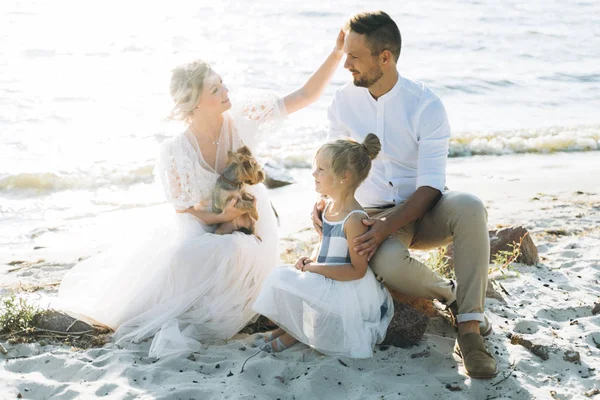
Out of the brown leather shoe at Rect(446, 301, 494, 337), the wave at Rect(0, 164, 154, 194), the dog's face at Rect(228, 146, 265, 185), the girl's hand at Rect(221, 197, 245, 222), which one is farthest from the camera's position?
the wave at Rect(0, 164, 154, 194)

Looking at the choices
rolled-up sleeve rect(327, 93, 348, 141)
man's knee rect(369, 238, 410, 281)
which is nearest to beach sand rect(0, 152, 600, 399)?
man's knee rect(369, 238, 410, 281)

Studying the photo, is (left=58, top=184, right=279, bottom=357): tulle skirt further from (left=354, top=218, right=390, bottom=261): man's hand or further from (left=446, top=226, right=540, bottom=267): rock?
(left=446, top=226, right=540, bottom=267): rock

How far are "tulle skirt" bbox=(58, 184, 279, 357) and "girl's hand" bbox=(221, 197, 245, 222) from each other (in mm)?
127

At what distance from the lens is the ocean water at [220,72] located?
9.22 m

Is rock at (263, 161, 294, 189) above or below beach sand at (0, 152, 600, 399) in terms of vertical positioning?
below

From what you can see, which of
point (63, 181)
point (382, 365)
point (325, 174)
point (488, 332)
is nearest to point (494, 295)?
point (488, 332)

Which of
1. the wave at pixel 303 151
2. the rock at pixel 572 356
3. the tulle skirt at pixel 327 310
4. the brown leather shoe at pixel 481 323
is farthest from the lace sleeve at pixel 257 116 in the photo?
the wave at pixel 303 151

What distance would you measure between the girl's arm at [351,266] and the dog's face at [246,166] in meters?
0.89

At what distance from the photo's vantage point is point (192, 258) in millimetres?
4465

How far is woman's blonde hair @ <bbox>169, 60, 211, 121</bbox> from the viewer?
463 cm

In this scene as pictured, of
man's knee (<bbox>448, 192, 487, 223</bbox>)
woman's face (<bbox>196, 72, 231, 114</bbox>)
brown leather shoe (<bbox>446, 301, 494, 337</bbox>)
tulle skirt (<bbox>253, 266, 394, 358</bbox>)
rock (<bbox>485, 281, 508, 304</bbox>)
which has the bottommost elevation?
rock (<bbox>485, 281, 508, 304</bbox>)

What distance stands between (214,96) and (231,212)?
2.46 ft

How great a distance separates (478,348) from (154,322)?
6.19ft

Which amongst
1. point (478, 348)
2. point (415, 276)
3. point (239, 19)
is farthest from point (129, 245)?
point (239, 19)
